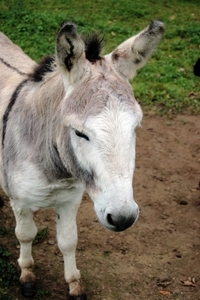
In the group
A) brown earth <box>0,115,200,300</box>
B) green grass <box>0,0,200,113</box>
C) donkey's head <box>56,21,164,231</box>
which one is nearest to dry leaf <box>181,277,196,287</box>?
brown earth <box>0,115,200,300</box>

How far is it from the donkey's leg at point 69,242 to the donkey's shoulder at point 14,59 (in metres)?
1.15

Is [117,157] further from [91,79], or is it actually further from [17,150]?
[17,150]

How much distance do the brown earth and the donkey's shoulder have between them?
4.87ft

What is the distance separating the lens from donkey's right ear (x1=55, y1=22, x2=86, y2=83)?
237cm

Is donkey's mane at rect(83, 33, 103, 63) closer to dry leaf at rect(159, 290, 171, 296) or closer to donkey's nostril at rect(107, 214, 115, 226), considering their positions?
donkey's nostril at rect(107, 214, 115, 226)

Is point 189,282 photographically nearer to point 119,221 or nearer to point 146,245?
point 146,245

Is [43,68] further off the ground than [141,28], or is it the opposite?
[43,68]

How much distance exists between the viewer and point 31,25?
8.77m

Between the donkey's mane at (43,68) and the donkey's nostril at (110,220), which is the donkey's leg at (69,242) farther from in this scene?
the donkey's nostril at (110,220)

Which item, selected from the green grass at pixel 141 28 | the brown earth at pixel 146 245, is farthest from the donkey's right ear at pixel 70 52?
the green grass at pixel 141 28

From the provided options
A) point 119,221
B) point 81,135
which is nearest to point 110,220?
point 119,221

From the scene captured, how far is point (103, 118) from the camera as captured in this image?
2.29 m

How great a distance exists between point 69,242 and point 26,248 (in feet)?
1.21

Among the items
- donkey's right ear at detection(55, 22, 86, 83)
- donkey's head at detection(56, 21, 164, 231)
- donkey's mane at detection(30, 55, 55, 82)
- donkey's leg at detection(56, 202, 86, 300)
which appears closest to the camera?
donkey's head at detection(56, 21, 164, 231)
